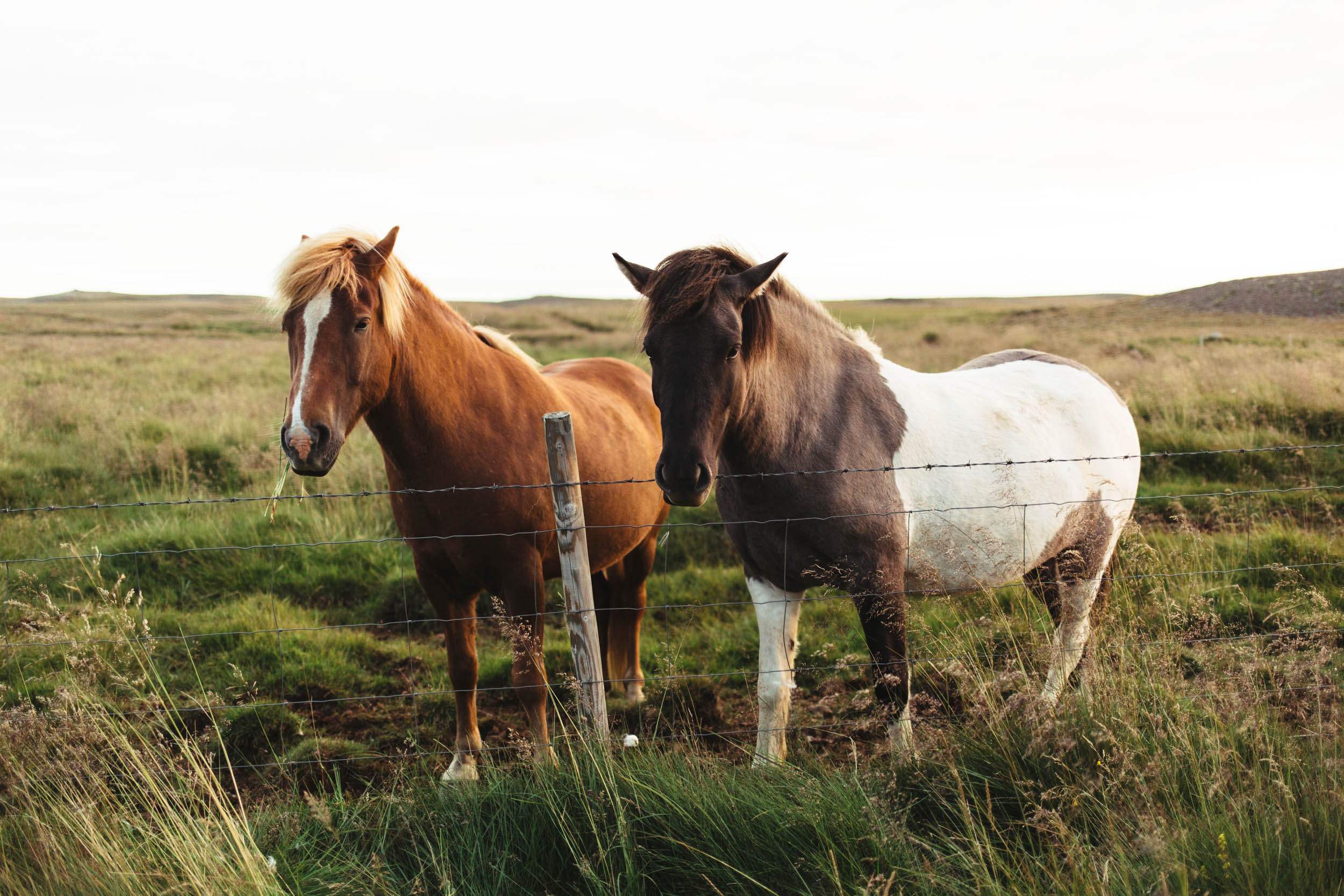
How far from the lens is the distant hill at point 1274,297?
31766 millimetres

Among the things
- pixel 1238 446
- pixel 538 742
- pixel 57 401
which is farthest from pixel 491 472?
pixel 57 401

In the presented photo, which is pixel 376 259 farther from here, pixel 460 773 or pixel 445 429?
pixel 460 773

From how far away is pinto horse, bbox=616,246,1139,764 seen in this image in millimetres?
2986

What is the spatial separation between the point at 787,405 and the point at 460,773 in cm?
219

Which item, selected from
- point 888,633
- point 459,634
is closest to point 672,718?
point 459,634

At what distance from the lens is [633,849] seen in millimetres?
2375

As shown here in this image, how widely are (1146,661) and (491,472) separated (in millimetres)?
2796

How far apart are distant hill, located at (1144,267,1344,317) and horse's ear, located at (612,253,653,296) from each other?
34433 mm

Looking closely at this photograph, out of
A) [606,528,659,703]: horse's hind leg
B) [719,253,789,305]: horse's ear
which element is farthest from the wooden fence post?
[606,528,659,703]: horse's hind leg

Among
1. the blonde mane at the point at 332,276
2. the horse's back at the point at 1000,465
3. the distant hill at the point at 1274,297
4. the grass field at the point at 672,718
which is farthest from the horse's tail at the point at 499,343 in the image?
the distant hill at the point at 1274,297

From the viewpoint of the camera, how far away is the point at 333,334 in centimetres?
329

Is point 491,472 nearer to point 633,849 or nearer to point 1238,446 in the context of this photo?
point 633,849

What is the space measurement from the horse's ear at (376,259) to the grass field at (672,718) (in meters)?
1.54

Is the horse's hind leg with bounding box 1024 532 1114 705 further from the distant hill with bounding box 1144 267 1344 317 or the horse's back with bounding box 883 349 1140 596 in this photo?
the distant hill with bounding box 1144 267 1344 317
